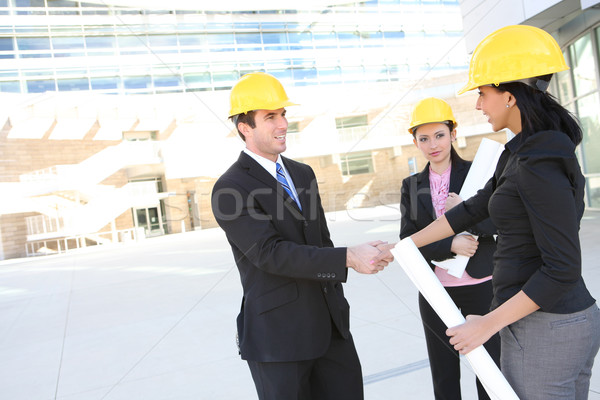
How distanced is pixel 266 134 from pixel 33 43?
103 feet

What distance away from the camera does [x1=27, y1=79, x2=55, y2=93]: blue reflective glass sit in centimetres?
2731

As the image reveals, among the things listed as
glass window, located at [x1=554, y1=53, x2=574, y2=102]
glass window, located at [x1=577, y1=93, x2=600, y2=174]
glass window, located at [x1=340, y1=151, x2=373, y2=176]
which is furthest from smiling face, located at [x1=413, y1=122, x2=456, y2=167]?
glass window, located at [x1=340, y1=151, x2=373, y2=176]

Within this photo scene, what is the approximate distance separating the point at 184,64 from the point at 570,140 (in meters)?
32.4

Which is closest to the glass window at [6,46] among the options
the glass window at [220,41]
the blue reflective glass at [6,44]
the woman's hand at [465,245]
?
the blue reflective glass at [6,44]

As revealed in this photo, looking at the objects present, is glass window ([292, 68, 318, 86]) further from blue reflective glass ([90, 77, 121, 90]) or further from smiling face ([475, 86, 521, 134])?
smiling face ([475, 86, 521, 134])

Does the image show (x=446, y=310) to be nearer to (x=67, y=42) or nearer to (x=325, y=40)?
(x=67, y=42)

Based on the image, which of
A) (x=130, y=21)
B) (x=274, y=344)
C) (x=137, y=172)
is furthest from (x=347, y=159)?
(x=274, y=344)

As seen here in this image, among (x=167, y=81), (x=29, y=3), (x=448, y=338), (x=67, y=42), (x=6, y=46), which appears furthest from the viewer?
A: (x=167, y=81)

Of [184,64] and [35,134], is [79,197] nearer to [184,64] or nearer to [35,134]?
[35,134]

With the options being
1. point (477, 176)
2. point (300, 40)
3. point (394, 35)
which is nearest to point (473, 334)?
point (477, 176)

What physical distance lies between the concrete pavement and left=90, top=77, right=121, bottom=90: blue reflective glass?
74.2 feet

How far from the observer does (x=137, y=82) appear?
2997 cm

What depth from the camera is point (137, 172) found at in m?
29.2

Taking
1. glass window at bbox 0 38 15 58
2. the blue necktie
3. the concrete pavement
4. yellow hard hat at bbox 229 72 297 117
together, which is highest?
glass window at bbox 0 38 15 58
